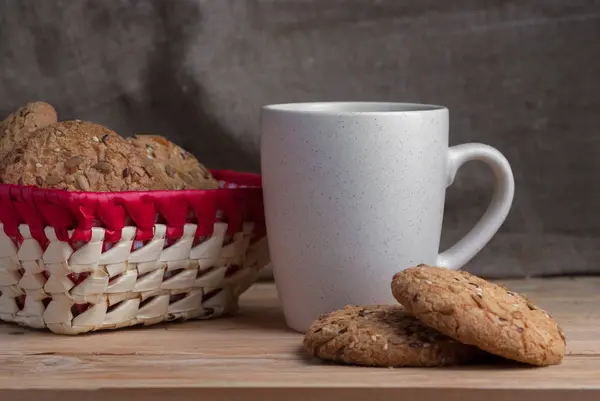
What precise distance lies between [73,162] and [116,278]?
5.7 inches

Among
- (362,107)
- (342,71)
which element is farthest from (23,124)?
(342,71)

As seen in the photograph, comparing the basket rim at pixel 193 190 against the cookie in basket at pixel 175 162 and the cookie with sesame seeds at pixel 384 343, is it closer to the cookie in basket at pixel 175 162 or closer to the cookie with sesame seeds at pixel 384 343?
the cookie in basket at pixel 175 162

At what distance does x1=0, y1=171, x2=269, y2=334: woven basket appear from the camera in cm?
110

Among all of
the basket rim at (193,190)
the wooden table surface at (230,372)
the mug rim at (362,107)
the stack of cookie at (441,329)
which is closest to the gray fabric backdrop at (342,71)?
the basket rim at (193,190)

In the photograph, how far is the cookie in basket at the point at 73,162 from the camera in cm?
113

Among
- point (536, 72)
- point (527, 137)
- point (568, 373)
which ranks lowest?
point (568, 373)

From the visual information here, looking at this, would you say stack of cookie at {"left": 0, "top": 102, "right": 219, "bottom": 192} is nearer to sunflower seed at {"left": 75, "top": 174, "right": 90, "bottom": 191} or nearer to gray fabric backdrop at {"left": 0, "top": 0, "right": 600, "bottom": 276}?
sunflower seed at {"left": 75, "top": 174, "right": 90, "bottom": 191}

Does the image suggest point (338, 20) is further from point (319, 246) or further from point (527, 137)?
point (319, 246)

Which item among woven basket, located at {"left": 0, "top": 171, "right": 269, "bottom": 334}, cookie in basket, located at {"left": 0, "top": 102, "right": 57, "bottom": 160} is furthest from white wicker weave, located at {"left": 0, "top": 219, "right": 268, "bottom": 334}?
cookie in basket, located at {"left": 0, "top": 102, "right": 57, "bottom": 160}

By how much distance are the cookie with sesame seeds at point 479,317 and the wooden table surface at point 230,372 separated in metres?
0.03

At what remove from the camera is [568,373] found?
1.00 meters

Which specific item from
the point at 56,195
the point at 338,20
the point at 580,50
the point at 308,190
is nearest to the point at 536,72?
the point at 580,50

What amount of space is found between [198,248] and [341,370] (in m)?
0.28

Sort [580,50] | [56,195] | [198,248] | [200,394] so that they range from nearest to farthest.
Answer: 1. [200,394]
2. [56,195]
3. [198,248]
4. [580,50]
